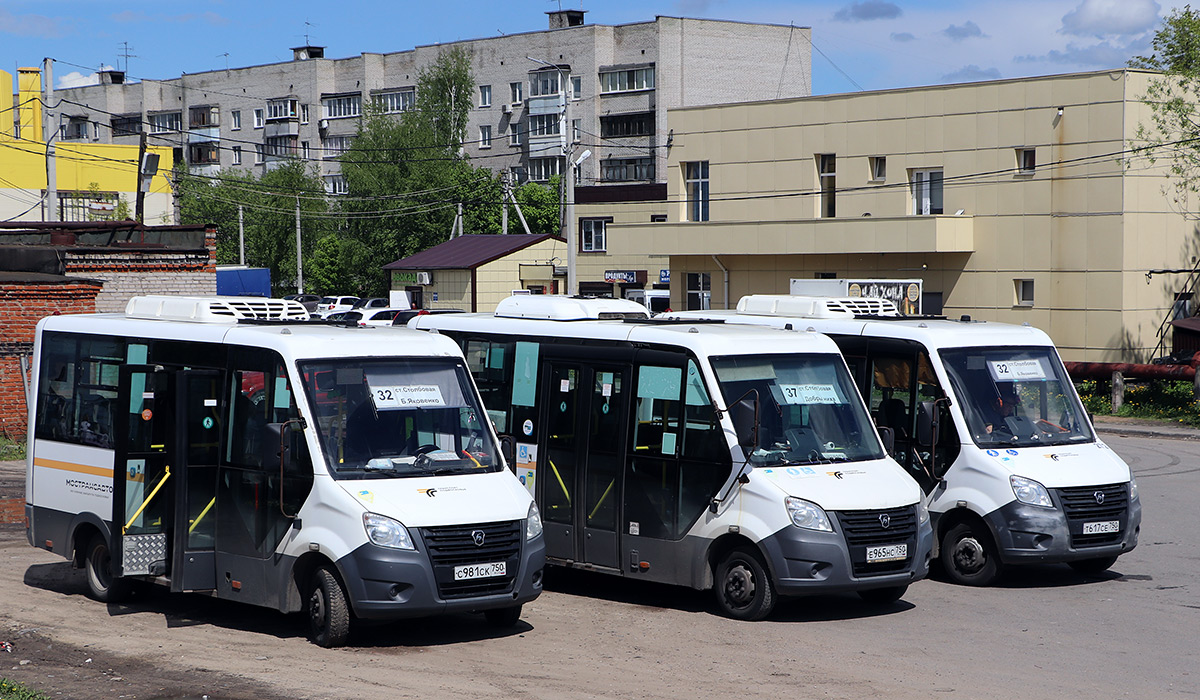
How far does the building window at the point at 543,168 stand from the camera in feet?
269

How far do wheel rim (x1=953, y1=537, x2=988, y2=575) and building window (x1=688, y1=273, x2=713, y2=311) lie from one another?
111 ft

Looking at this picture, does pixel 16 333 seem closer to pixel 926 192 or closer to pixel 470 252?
pixel 926 192

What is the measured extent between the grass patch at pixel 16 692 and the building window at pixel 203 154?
99.7m

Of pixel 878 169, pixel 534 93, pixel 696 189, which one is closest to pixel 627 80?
pixel 534 93

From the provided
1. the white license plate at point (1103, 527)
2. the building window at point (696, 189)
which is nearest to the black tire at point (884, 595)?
the white license plate at point (1103, 527)

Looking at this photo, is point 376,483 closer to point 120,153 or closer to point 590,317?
point 590,317

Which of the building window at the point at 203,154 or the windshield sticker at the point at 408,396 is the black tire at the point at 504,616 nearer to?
the windshield sticker at the point at 408,396

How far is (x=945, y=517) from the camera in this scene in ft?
41.5

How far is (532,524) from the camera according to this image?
32.8 ft

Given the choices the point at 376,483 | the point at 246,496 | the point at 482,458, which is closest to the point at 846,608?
the point at 482,458

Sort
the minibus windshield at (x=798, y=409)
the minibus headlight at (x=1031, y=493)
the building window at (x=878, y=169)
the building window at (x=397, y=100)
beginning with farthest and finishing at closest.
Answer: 1. the building window at (x=397, y=100)
2. the building window at (x=878, y=169)
3. the minibus headlight at (x=1031, y=493)
4. the minibus windshield at (x=798, y=409)

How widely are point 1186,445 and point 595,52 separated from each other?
191ft

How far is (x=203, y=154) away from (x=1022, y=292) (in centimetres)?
7956

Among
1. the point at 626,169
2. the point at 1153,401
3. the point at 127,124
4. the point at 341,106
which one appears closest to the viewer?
the point at 1153,401
